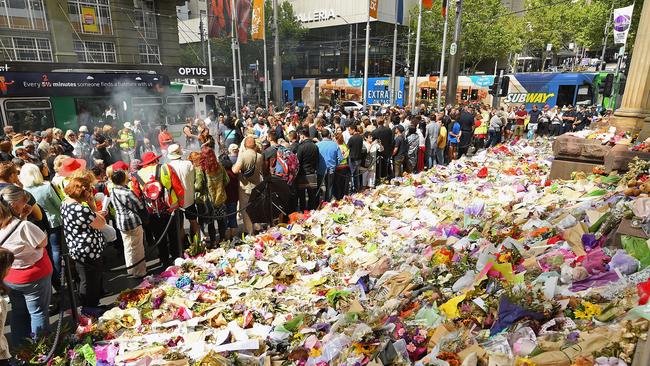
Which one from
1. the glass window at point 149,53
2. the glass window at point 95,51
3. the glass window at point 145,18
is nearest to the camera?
the glass window at point 95,51

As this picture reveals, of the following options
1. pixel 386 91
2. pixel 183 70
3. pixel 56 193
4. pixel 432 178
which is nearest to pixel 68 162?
pixel 56 193

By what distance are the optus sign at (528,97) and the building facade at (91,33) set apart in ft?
78.9

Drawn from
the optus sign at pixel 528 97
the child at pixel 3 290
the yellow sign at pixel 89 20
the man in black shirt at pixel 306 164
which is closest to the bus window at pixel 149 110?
the man in black shirt at pixel 306 164

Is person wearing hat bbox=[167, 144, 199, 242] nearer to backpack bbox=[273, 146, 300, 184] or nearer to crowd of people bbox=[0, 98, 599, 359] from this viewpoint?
crowd of people bbox=[0, 98, 599, 359]

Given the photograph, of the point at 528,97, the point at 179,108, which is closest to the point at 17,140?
the point at 179,108

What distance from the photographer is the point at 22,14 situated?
2288 centimetres

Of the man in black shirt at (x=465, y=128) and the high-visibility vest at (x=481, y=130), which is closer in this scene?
the man in black shirt at (x=465, y=128)

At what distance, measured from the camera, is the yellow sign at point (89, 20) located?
25.1m

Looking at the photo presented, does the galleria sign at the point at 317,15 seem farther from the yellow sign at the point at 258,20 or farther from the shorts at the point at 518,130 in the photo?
the shorts at the point at 518,130

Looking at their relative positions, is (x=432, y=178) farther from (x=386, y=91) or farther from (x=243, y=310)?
(x=386, y=91)

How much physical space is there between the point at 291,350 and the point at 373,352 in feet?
2.77

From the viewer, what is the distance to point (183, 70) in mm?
19859

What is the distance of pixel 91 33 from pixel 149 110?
1313 cm

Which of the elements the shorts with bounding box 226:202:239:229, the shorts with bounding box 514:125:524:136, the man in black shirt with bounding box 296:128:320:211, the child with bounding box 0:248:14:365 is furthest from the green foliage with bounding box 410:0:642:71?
the child with bounding box 0:248:14:365
